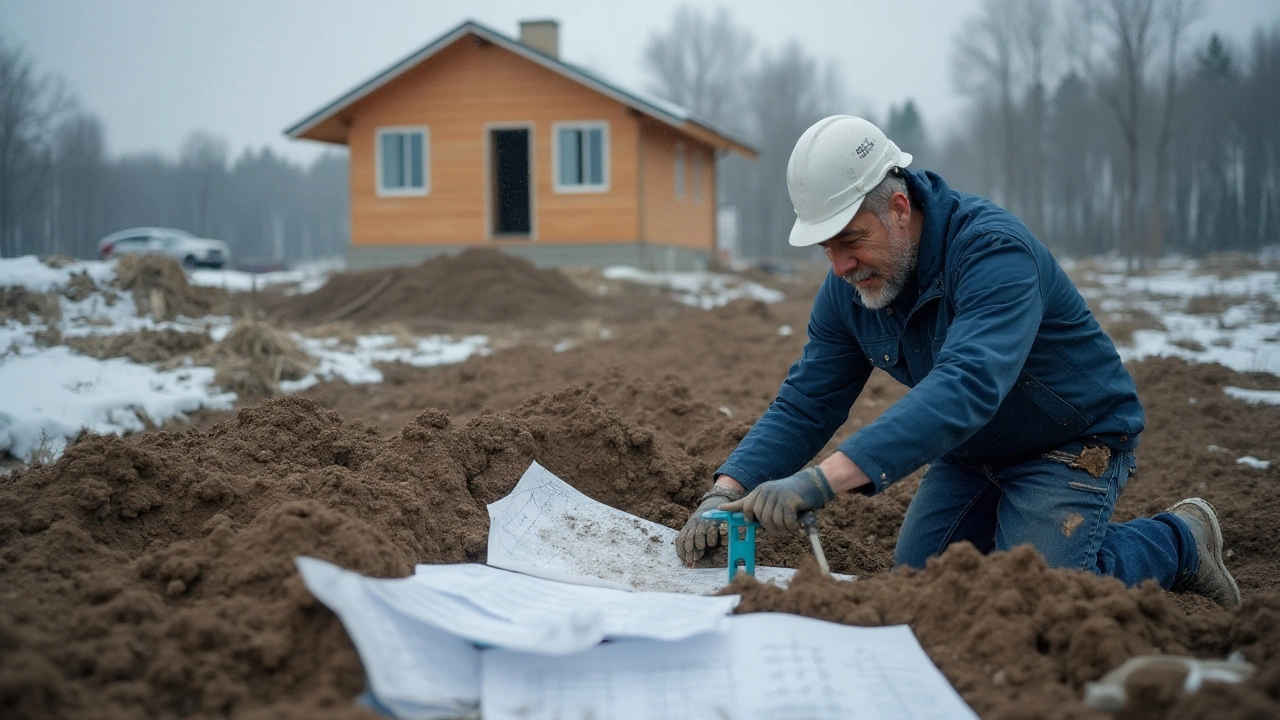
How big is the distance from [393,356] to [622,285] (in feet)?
23.0

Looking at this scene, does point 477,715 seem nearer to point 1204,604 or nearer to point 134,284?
point 1204,604

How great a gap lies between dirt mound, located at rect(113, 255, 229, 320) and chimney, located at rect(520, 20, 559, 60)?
10752 mm

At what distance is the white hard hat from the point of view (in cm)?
287

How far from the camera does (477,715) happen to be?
198 centimetres

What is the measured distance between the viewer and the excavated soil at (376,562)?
75.6 inches

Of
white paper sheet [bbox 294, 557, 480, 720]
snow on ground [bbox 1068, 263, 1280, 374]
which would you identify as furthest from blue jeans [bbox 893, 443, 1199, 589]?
snow on ground [bbox 1068, 263, 1280, 374]

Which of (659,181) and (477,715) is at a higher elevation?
(659,181)

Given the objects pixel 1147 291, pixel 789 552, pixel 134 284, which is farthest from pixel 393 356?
pixel 1147 291

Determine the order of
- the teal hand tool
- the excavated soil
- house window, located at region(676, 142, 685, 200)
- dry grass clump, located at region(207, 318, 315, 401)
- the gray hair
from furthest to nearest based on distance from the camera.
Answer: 1. house window, located at region(676, 142, 685, 200)
2. dry grass clump, located at region(207, 318, 315, 401)
3. the gray hair
4. the teal hand tool
5. the excavated soil

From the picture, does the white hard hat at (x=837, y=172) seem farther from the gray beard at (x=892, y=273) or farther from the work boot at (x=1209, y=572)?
the work boot at (x=1209, y=572)

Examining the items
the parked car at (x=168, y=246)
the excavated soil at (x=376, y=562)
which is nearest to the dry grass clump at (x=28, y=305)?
the excavated soil at (x=376, y=562)

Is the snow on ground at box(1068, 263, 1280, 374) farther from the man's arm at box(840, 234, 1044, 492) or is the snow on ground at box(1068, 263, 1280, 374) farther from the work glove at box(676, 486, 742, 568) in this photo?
the work glove at box(676, 486, 742, 568)

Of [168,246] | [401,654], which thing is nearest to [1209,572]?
[401,654]

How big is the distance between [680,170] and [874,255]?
1803cm
